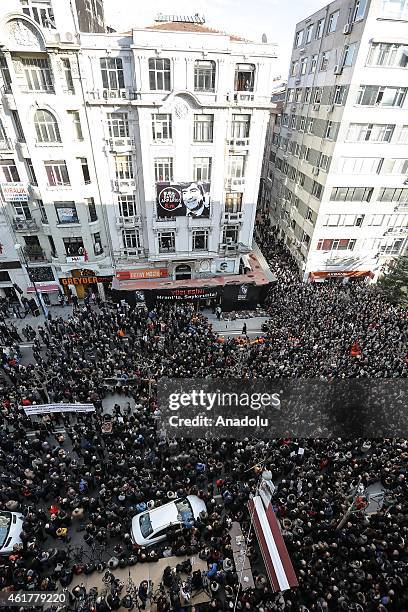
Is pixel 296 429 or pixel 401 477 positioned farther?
pixel 296 429

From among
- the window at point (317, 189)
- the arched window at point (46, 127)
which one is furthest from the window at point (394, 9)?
the arched window at point (46, 127)

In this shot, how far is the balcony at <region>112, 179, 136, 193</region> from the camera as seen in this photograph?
26.0 meters

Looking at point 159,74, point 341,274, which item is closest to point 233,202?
point 159,74

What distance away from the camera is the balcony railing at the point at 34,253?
27.5m

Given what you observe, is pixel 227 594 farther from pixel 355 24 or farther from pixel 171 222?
pixel 355 24

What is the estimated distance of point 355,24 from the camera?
24688 mm

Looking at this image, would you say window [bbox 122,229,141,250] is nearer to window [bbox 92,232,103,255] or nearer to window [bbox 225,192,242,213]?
window [bbox 92,232,103,255]

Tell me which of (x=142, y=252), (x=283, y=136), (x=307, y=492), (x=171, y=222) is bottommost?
(x=307, y=492)

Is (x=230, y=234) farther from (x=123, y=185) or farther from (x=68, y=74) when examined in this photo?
(x=68, y=74)

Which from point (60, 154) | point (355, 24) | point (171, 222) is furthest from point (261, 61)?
point (60, 154)

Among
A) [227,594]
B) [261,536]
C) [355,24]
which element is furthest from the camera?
Answer: [355,24]

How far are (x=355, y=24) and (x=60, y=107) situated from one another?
74.2 ft

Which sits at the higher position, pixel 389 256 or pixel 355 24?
pixel 355 24

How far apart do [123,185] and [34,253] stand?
955 centimetres
